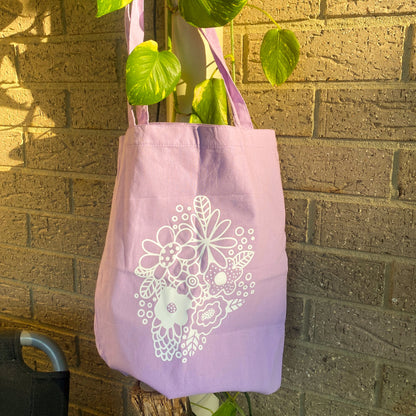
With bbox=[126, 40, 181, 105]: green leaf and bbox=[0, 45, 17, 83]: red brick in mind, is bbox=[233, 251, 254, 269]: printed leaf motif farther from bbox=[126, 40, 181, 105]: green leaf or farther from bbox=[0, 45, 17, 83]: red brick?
bbox=[0, 45, 17, 83]: red brick

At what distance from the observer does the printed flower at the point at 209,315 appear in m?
0.71

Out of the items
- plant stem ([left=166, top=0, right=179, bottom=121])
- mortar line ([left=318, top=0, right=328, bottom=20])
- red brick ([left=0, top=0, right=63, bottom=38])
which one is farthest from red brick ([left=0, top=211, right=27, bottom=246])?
mortar line ([left=318, top=0, right=328, bottom=20])

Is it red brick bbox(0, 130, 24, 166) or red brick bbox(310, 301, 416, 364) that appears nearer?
red brick bbox(310, 301, 416, 364)

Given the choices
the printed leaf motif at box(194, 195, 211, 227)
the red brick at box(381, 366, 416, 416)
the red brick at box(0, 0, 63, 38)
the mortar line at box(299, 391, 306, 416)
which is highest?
the red brick at box(0, 0, 63, 38)

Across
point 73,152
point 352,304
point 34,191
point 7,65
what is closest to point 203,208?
point 352,304

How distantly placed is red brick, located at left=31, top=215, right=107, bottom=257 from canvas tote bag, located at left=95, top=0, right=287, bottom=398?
333mm

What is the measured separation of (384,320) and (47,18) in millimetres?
929

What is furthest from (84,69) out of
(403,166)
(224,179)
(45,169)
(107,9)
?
(403,166)

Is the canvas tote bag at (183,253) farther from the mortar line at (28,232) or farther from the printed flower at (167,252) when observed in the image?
the mortar line at (28,232)

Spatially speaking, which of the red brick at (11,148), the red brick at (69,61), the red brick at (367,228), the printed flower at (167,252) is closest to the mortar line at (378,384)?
the red brick at (367,228)

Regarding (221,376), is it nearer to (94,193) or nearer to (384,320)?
(384,320)

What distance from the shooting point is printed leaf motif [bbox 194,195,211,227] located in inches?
27.8

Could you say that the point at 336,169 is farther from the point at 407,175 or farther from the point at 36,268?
the point at 36,268

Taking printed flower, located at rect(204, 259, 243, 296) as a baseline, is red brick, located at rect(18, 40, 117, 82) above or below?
above
